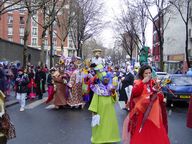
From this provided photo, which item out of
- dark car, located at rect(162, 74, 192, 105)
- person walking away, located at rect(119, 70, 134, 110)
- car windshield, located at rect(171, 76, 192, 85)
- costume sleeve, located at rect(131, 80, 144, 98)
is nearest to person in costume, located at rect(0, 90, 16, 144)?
costume sleeve, located at rect(131, 80, 144, 98)

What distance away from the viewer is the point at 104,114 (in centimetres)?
843

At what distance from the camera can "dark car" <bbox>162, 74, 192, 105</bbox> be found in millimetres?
17219

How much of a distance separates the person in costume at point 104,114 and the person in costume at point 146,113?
1397mm

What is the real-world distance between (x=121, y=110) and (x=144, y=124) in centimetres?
926

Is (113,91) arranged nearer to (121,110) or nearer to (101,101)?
(101,101)

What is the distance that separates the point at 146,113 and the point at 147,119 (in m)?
0.10

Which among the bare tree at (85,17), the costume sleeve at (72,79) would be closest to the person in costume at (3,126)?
the costume sleeve at (72,79)

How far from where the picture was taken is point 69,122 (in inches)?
482

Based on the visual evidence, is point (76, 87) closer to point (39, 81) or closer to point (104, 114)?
point (39, 81)

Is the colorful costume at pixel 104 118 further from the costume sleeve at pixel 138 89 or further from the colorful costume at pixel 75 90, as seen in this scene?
the colorful costume at pixel 75 90

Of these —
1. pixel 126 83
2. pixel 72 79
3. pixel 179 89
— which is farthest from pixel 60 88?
pixel 179 89

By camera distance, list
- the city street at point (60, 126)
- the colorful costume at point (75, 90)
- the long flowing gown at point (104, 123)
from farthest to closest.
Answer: the colorful costume at point (75, 90) < the city street at point (60, 126) < the long flowing gown at point (104, 123)

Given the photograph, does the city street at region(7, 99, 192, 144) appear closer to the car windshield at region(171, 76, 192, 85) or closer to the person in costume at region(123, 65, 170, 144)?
the car windshield at region(171, 76, 192, 85)

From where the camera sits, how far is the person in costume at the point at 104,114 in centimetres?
835
